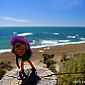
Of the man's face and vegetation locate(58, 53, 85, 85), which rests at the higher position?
the man's face

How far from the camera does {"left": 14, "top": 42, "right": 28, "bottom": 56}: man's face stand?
32.5 ft

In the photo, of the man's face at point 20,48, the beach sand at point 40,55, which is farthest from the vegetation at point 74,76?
the beach sand at point 40,55

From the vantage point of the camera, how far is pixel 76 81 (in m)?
14.2

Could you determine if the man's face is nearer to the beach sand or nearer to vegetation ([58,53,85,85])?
vegetation ([58,53,85,85])

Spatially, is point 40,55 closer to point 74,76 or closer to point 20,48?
point 74,76

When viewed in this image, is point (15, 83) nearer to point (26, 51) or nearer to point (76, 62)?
point (26, 51)

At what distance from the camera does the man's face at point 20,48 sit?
9.90m

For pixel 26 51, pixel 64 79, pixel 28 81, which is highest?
pixel 26 51

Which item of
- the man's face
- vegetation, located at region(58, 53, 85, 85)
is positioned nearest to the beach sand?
vegetation, located at region(58, 53, 85, 85)

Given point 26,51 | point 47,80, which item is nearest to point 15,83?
point 47,80

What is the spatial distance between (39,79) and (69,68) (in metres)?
4.27

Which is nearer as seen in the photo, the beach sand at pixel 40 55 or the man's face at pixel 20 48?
the man's face at pixel 20 48

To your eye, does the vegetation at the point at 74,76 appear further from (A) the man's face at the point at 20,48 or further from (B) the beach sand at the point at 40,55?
(B) the beach sand at the point at 40,55

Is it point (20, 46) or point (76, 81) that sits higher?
point (20, 46)
